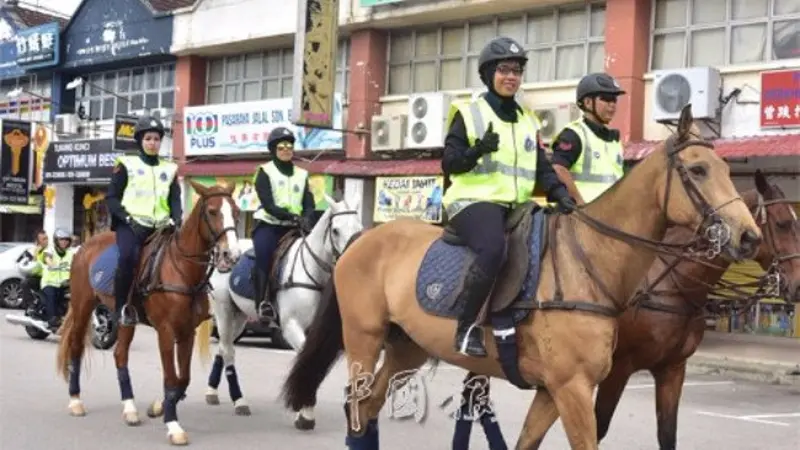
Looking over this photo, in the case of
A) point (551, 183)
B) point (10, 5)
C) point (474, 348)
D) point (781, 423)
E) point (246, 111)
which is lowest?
point (781, 423)

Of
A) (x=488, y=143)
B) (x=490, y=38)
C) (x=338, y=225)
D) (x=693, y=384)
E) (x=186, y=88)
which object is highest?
(x=490, y=38)

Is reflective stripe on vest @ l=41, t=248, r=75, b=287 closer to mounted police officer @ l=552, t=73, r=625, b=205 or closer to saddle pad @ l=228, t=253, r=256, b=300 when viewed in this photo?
saddle pad @ l=228, t=253, r=256, b=300

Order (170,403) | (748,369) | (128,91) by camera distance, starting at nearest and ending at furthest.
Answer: (170,403)
(748,369)
(128,91)

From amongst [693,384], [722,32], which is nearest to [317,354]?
[693,384]

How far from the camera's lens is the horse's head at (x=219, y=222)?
810 centimetres

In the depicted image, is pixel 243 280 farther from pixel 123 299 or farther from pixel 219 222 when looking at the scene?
pixel 219 222

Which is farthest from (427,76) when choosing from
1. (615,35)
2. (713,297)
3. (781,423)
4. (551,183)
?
(551,183)

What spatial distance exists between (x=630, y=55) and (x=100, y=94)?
18731mm

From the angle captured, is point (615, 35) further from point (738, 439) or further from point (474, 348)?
point (474, 348)

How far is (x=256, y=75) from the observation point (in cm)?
2652

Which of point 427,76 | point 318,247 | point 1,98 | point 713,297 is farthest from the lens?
point 1,98

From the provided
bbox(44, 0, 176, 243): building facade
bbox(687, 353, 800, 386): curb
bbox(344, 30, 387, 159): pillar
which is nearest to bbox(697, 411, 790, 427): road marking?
bbox(687, 353, 800, 386): curb

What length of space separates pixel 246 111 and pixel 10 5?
49.3 feet

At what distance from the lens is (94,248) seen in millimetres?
9797
